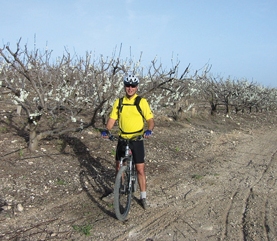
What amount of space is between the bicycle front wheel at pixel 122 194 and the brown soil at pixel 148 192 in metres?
0.16

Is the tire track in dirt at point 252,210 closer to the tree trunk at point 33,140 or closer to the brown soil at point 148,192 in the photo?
the brown soil at point 148,192

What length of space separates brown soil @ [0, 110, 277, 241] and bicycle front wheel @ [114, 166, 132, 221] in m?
0.16

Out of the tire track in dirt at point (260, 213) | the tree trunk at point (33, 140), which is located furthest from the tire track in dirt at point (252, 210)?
the tree trunk at point (33, 140)

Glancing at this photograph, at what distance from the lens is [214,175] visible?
691cm

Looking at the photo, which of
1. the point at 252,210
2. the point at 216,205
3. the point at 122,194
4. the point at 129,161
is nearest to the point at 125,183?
the point at 122,194

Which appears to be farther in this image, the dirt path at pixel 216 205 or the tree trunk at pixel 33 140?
the tree trunk at pixel 33 140

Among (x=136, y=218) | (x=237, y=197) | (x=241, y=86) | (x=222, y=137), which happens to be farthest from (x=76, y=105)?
(x=241, y=86)

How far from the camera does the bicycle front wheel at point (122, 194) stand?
424cm

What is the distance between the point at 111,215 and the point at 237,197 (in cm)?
249

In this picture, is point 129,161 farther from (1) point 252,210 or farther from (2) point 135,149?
(1) point 252,210

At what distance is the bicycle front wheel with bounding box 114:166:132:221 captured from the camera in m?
4.24

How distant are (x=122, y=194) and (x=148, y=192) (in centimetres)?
127

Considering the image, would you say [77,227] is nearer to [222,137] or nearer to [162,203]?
[162,203]

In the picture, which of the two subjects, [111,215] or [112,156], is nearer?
[111,215]
